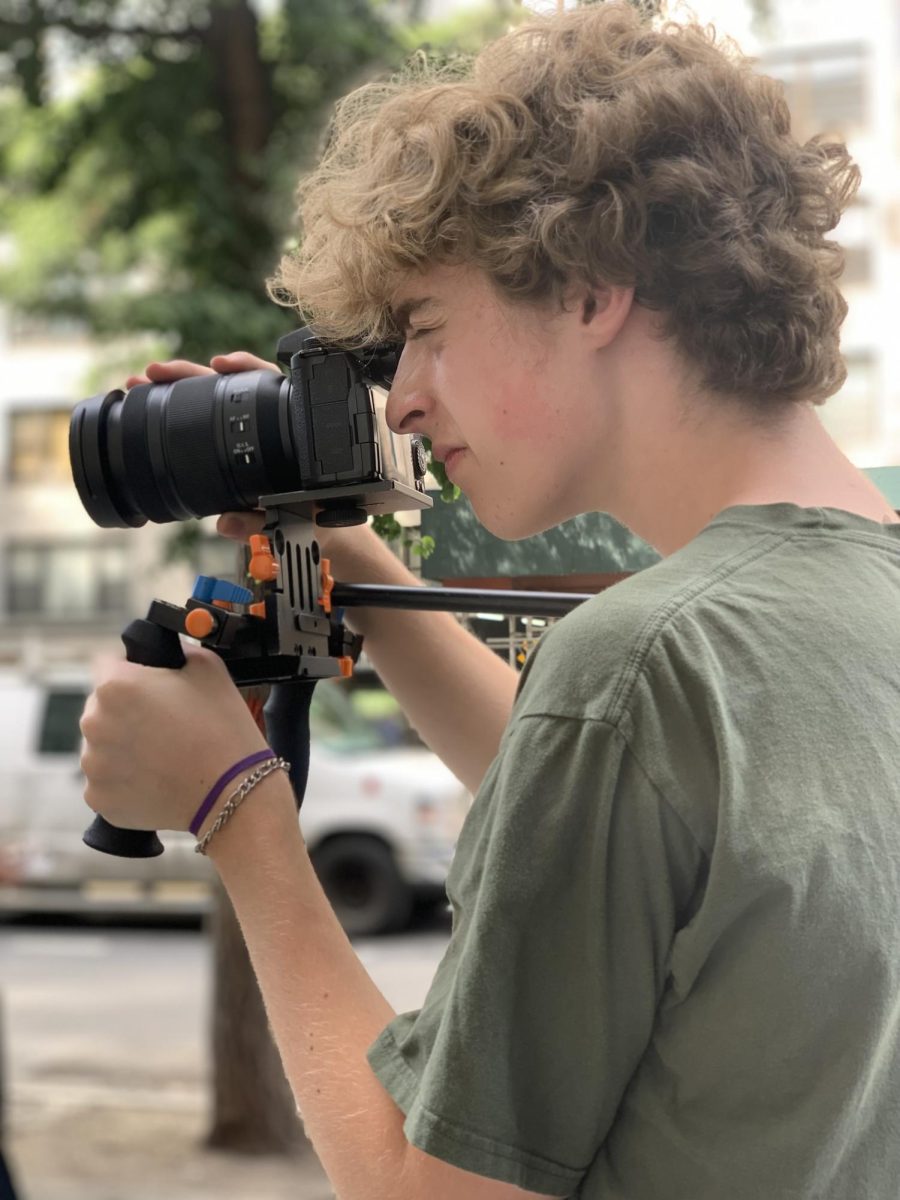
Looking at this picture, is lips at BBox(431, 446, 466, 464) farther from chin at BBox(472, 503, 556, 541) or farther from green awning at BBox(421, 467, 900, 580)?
green awning at BBox(421, 467, 900, 580)

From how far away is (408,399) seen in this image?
101 centimetres

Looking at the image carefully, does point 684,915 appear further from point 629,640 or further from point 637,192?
point 637,192

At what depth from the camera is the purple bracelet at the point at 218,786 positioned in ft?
3.10

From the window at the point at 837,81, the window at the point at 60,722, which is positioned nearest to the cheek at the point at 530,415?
the window at the point at 60,722

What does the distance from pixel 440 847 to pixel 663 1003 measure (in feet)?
26.0

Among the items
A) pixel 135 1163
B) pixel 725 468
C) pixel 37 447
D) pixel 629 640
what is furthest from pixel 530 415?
pixel 37 447

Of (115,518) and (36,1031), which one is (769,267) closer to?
(115,518)

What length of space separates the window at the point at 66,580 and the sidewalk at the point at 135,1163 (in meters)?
13.7

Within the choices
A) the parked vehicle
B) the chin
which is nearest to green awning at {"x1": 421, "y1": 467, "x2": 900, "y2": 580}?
the chin

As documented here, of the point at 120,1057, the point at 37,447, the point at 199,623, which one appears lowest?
the point at 120,1057

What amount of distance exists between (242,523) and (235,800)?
353 millimetres

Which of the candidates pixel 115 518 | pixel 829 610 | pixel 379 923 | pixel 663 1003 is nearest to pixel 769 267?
pixel 829 610

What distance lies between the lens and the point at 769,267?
2.97 ft

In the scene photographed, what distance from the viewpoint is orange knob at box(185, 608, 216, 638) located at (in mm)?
1008
